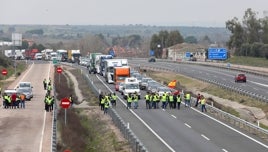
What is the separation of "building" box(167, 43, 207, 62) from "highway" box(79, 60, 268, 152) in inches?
3893

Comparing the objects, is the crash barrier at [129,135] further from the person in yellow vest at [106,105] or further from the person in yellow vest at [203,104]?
the person in yellow vest at [203,104]

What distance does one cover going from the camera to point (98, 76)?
8719 cm

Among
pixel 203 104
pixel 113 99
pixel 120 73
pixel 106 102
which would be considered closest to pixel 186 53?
pixel 120 73

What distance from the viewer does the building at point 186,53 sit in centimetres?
14477

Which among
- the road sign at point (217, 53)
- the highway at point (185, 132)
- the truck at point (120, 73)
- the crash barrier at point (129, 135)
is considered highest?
the road sign at point (217, 53)

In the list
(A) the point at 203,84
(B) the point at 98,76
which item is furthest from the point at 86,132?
(B) the point at 98,76

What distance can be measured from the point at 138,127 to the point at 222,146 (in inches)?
300

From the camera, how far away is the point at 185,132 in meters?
34.7


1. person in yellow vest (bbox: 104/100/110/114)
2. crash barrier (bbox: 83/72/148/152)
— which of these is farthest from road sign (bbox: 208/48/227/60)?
crash barrier (bbox: 83/72/148/152)

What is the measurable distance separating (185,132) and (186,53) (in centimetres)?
10726

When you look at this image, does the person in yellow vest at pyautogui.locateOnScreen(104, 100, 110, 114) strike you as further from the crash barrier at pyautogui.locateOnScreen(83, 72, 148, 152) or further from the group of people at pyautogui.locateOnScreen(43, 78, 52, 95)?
the group of people at pyautogui.locateOnScreen(43, 78, 52, 95)

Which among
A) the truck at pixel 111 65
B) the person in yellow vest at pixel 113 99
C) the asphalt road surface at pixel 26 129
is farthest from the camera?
the truck at pixel 111 65

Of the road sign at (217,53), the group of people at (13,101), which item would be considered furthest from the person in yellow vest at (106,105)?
the road sign at (217,53)

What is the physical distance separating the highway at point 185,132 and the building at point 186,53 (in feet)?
324
